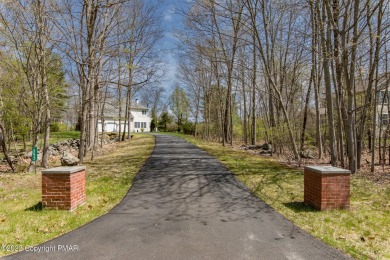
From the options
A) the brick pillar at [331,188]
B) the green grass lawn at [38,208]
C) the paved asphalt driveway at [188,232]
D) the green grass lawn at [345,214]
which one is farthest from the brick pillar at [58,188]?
the brick pillar at [331,188]

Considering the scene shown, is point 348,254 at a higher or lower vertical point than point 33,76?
lower

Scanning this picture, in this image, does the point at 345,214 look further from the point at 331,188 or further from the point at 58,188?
the point at 58,188

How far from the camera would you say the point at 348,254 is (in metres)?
3.34

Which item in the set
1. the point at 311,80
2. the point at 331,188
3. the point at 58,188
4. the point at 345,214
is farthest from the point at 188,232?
the point at 311,80

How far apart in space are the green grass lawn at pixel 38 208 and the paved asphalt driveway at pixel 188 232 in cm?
27

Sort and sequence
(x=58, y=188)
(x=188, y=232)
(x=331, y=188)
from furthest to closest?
1. (x=331, y=188)
2. (x=58, y=188)
3. (x=188, y=232)

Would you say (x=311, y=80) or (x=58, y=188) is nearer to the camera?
(x=58, y=188)

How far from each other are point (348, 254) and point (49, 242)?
13.1 ft

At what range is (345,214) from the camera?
482 centimetres

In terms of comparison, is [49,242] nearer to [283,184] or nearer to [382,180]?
[283,184]

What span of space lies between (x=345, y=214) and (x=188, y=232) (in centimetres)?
302

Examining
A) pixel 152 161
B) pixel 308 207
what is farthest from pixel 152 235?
pixel 152 161

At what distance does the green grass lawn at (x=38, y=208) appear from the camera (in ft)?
12.7

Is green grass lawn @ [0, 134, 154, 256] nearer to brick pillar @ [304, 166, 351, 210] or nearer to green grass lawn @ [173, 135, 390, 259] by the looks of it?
green grass lawn @ [173, 135, 390, 259]
